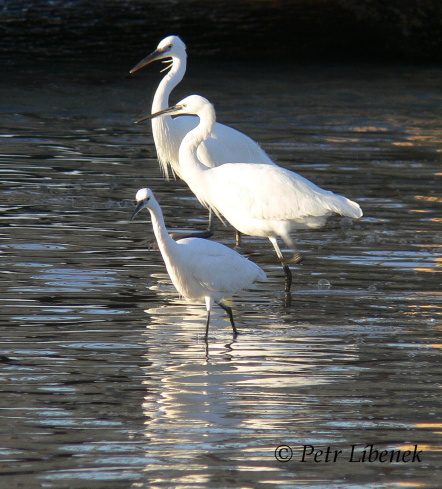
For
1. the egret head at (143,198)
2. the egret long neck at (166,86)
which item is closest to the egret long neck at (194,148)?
the egret long neck at (166,86)

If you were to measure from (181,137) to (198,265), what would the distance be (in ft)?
13.9

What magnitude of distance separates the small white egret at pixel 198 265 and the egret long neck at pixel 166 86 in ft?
12.7

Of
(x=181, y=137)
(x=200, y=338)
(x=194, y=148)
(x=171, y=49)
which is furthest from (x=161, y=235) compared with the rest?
(x=171, y=49)

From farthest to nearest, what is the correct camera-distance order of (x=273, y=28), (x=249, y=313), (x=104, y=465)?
1. (x=273, y=28)
2. (x=249, y=313)
3. (x=104, y=465)

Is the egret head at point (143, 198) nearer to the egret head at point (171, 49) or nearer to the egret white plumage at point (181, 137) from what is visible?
the egret white plumage at point (181, 137)

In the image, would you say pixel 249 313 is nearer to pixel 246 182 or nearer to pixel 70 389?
pixel 246 182

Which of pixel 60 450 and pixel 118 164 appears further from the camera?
pixel 118 164

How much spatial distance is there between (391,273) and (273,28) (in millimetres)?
20955

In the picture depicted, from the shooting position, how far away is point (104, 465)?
4871 mm

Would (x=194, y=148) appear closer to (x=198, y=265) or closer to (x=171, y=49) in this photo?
(x=198, y=265)

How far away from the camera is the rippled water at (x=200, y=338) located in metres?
5.00

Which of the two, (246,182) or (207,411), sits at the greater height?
(246,182)

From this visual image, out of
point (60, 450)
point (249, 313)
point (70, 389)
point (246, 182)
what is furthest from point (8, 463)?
point (246, 182)

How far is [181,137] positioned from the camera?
36.4 ft
